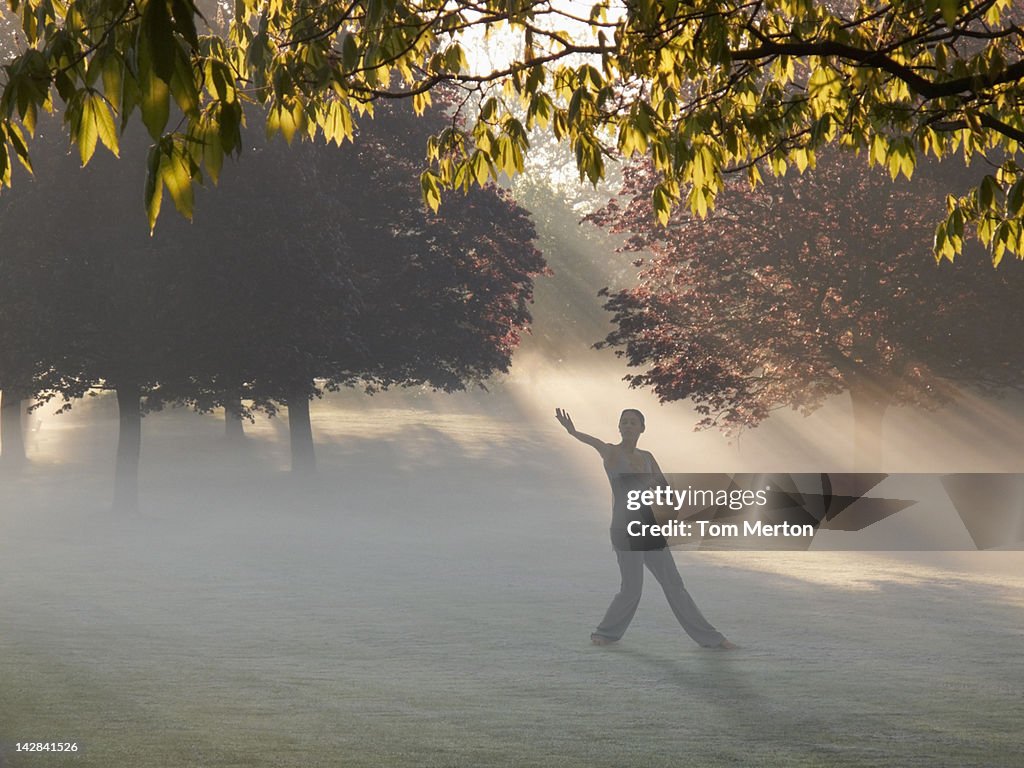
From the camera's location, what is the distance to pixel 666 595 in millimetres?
12750

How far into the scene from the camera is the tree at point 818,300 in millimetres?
29188

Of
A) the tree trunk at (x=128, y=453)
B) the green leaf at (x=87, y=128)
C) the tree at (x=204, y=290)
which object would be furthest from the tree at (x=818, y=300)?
the green leaf at (x=87, y=128)

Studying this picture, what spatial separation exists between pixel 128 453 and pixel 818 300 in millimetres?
17022

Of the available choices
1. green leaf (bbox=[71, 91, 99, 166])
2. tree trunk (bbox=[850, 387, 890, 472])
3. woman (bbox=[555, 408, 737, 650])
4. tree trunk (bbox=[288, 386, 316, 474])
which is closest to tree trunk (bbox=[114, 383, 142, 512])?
tree trunk (bbox=[288, 386, 316, 474])

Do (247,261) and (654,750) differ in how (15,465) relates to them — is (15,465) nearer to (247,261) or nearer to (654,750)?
(247,261)

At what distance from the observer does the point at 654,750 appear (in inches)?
354

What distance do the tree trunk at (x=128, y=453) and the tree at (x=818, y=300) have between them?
12.1m

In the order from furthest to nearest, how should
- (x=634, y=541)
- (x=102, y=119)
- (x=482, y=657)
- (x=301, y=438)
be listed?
(x=301, y=438) < (x=482, y=657) < (x=634, y=541) < (x=102, y=119)

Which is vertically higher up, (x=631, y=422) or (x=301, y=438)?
(x=301, y=438)

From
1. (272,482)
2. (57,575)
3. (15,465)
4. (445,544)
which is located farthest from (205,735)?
(15,465)

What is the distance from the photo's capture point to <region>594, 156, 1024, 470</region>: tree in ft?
95.8

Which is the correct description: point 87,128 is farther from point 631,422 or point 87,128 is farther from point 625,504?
point 625,504

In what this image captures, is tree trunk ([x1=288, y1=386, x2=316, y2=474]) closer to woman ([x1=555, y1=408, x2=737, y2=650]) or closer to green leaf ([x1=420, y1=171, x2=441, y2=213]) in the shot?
woman ([x1=555, y1=408, x2=737, y2=650])

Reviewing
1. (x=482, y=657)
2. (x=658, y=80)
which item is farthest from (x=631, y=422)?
(x=658, y=80)
